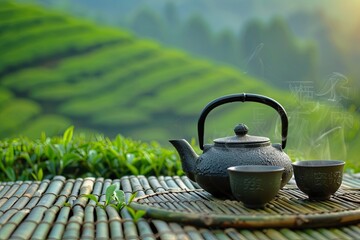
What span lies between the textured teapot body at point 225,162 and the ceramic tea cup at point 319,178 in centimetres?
8

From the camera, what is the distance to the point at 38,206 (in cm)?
196

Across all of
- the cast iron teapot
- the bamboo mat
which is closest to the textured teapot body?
the cast iron teapot

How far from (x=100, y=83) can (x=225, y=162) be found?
195 inches

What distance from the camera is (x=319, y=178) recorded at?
1.86 m

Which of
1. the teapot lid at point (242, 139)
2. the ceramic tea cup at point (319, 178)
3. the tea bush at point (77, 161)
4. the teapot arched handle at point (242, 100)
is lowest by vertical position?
the tea bush at point (77, 161)

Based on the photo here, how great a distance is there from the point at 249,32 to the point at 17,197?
4691mm

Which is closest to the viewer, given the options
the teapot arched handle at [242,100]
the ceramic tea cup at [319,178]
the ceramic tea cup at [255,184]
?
the ceramic tea cup at [255,184]

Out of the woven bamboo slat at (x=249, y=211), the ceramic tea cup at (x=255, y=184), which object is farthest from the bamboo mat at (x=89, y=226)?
the ceramic tea cup at (x=255, y=184)

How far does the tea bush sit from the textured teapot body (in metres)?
1.14

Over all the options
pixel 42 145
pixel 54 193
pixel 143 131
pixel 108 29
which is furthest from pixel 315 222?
pixel 108 29

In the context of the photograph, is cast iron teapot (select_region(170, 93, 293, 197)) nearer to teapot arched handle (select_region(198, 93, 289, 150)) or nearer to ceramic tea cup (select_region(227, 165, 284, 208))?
teapot arched handle (select_region(198, 93, 289, 150))

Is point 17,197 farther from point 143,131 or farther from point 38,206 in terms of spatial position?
point 143,131

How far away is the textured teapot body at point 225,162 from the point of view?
6.24 ft

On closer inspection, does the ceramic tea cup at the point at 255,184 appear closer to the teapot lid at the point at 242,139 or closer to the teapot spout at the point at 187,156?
the teapot lid at the point at 242,139
